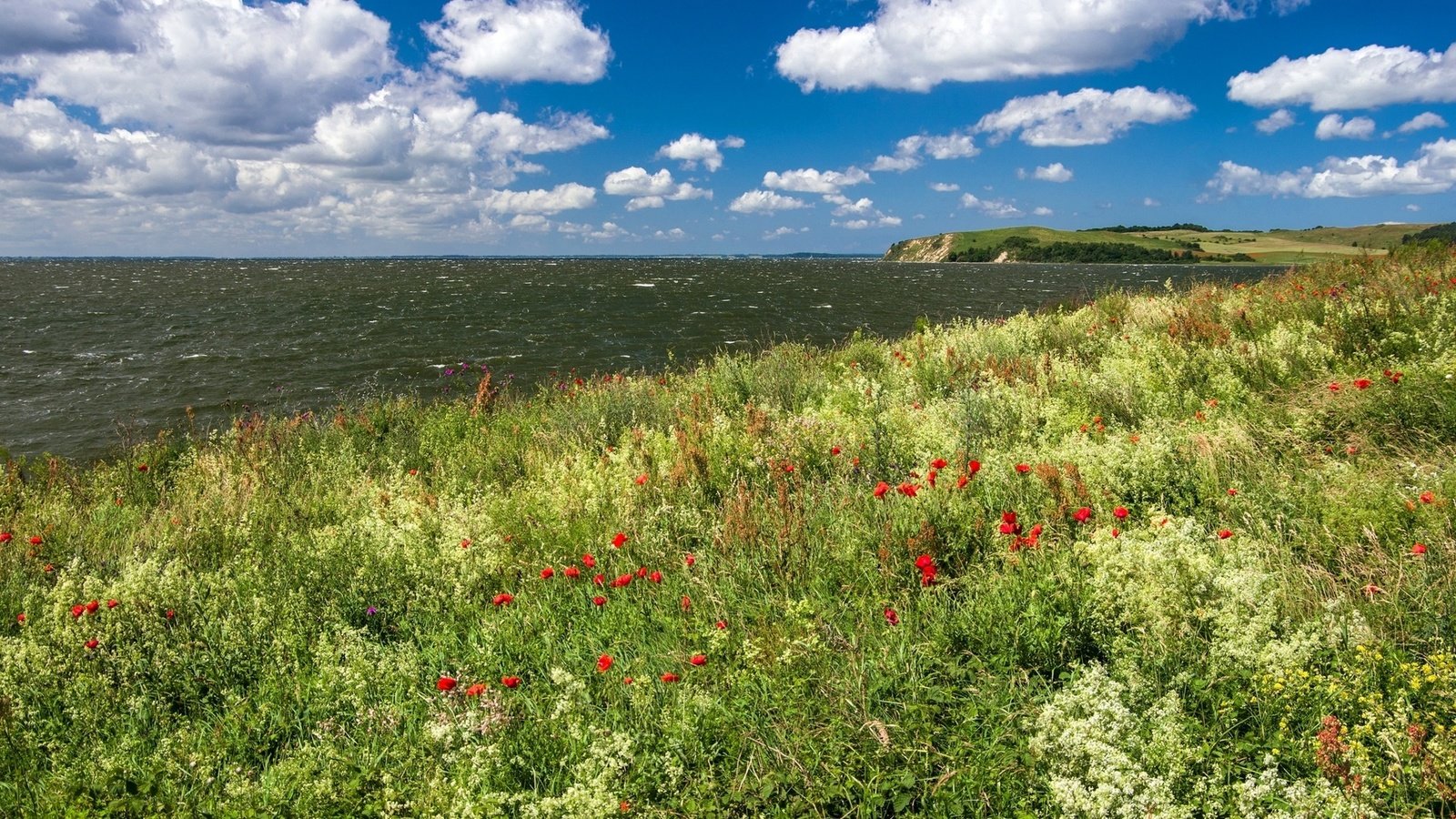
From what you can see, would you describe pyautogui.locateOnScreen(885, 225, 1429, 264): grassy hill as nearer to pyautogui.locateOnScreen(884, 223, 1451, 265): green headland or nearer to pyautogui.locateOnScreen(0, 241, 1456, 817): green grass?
pyautogui.locateOnScreen(884, 223, 1451, 265): green headland

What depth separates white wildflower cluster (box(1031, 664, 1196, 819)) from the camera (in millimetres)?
2312

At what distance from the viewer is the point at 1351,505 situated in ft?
12.6

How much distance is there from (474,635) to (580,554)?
1.15 meters

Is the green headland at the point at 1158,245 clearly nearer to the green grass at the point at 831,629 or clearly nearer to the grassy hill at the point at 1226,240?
the grassy hill at the point at 1226,240

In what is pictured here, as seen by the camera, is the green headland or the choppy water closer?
the choppy water

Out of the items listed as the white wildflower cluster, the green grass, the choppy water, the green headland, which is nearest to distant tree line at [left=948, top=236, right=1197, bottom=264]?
the green headland

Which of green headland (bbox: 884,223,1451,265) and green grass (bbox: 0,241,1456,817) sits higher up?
green headland (bbox: 884,223,1451,265)

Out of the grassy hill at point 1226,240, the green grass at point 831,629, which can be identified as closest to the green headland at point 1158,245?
the grassy hill at point 1226,240

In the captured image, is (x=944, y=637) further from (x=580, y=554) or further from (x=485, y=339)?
(x=485, y=339)

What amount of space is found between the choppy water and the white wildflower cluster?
16.7m

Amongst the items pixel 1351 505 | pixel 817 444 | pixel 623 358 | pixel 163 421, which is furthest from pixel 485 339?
pixel 1351 505

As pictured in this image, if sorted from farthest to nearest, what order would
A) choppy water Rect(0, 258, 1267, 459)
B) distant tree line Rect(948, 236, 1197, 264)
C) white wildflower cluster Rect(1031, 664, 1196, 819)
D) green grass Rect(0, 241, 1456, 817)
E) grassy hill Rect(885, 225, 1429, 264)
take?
1. distant tree line Rect(948, 236, 1197, 264)
2. grassy hill Rect(885, 225, 1429, 264)
3. choppy water Rect(0, 258, 1267, 459)
4. green grass Rect(0, 241, 1456, 817)
5. white wildflower cluster Rect(1031, 664, 1196, 819)

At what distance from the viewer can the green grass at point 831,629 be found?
261 centimetres

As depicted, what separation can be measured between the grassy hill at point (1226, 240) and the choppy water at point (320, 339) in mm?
115519
